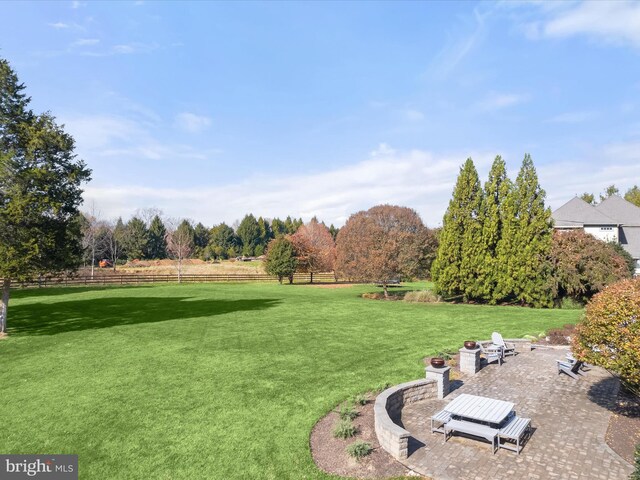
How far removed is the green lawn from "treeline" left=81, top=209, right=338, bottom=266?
38.7 metres

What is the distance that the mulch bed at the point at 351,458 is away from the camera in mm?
5938

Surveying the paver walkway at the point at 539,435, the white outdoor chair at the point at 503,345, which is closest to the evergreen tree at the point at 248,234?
the white outdoor chair at the point at 503,345

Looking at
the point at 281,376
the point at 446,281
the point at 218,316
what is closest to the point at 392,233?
the point at 446,281

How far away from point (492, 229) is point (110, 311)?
27077 millimetres

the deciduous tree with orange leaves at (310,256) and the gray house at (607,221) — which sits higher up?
the gray house at (607,221)

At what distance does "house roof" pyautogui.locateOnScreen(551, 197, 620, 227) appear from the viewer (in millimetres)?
40875

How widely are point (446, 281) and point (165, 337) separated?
2094 cm

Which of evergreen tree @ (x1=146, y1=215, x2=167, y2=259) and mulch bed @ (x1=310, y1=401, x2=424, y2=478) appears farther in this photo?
evergreen tree @ (x1=146, y1=215, x2=167, y2=259)

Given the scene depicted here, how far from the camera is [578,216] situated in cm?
4191

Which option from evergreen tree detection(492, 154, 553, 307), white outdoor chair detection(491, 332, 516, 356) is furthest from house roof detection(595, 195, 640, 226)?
white outdoor chair detection(491, 332, 516, 356)

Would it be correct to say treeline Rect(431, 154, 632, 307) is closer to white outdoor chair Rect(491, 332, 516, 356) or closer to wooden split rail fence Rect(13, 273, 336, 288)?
white outdoor chair Rect(491, 332, 516, 356)

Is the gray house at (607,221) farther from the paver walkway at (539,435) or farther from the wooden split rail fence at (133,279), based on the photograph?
the paver walkway at (539,435)

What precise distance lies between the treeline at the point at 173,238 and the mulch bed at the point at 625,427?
163ft

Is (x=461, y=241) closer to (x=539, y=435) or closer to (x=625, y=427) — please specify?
(x=625, y=427)
